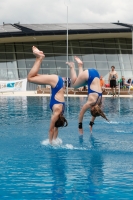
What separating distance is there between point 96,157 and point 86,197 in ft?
7.21

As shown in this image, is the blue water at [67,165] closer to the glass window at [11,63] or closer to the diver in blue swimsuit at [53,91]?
the diver in blue swimsuit at [53,91]

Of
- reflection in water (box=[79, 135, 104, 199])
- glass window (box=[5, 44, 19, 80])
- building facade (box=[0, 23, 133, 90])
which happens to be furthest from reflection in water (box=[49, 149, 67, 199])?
glass window (box=[5, 44, 19, 80])

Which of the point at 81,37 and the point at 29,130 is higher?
the point at 81,37

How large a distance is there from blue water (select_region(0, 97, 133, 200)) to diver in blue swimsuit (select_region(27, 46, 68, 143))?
43 cm

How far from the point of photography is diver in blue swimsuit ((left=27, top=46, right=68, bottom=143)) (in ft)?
25.6

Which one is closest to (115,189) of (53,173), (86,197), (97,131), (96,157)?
(86,197)

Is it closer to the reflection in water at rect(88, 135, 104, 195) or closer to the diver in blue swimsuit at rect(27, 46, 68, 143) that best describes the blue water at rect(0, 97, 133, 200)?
the reflection in water at rect(88, 135, 104, 195)

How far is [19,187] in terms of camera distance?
16.6 ft

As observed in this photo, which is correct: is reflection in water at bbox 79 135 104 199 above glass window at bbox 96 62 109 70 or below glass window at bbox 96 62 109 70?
below

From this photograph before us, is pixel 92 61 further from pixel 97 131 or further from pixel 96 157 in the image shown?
pixel 96 157

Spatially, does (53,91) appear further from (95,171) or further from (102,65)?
(102,65)

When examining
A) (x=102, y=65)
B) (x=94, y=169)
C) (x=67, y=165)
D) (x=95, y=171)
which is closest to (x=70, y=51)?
(x=102, y=65)

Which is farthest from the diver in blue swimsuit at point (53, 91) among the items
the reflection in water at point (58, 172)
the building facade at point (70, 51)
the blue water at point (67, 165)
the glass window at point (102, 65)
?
the glass window at point (102, 65)

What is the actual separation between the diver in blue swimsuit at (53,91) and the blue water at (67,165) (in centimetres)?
43
